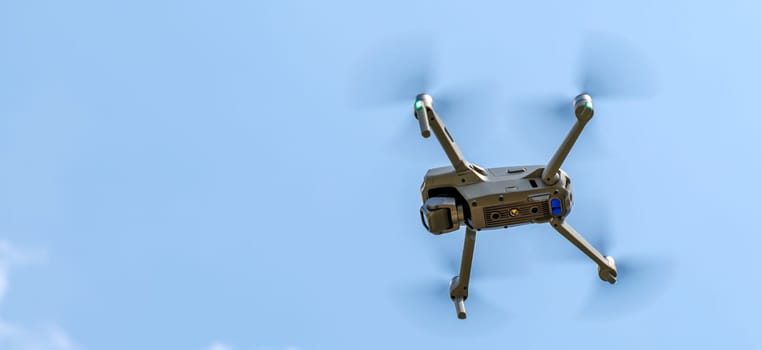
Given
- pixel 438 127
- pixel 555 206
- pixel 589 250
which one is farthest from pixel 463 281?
pixel 438 127

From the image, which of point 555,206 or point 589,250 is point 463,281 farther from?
point 555,206

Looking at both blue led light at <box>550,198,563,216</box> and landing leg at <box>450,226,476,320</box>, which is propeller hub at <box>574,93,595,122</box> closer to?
blue led light at <box>550,198,563,216</box>

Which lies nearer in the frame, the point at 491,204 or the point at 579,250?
the point at 491,204

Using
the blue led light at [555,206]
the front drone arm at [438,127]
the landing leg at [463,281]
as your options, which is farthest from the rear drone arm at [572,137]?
the landing leg at [463,281]

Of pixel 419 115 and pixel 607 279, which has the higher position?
pixel 419 115

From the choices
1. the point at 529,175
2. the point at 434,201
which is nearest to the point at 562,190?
the point at 529,175

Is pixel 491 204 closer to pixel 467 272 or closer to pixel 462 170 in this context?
pixel 462 170

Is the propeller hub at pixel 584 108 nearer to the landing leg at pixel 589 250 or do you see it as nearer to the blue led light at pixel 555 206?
the blue led light at pixel 555 206
